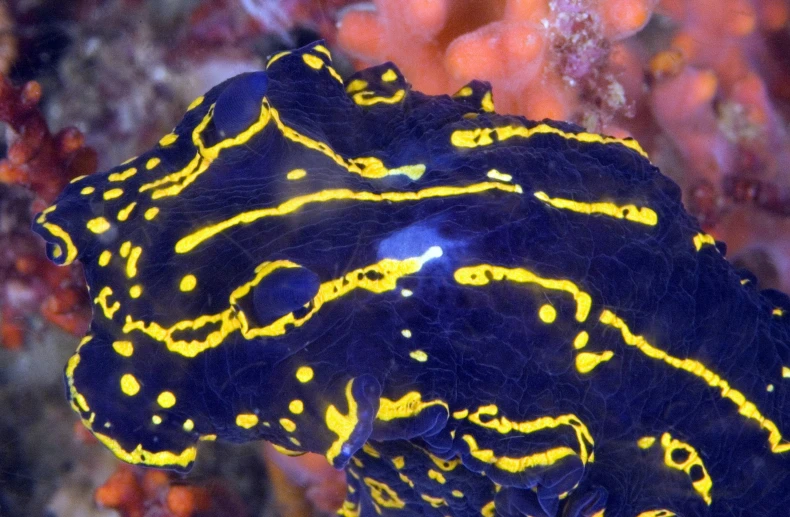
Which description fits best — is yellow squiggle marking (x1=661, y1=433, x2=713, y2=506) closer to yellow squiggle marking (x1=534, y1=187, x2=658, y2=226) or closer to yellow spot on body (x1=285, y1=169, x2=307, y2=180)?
yellow squiggle marking (x1=534, y1=187, x2=658, y2=226)

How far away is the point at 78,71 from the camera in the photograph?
399cm

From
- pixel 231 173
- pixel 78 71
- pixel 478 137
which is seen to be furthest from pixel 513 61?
pixel 78 71

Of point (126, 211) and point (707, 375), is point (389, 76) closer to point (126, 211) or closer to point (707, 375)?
point (126, 211)

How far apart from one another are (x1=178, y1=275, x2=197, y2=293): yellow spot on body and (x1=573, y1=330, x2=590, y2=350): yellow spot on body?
1.46 metres

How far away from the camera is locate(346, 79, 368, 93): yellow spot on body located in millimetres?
2850

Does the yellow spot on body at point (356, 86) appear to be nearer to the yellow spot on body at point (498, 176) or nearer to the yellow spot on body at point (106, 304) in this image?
the yellow spot on body at point (498, 176)

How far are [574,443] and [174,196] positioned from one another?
1.79 meters

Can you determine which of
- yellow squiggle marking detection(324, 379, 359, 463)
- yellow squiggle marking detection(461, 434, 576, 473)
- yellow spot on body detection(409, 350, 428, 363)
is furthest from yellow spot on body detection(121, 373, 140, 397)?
yellow squiggle marking detection(461, 434, 576, 473)

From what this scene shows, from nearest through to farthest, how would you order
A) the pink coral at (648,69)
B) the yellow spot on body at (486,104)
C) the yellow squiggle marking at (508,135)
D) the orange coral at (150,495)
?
the yellow squiggle marking at (508,135)
the yellow spot on body at (486,104)
the pink coral at (648,69)
the orange coral at (150,495)

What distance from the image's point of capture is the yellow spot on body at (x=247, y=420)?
247 cm

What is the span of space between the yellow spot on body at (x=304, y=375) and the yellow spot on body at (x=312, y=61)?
1213 millimetres

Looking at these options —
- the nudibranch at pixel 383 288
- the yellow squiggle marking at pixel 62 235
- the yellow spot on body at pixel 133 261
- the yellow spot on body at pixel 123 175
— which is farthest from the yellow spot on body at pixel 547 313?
the yellow squiggle marking at pixel 62 235

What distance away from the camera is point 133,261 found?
2.44 metres

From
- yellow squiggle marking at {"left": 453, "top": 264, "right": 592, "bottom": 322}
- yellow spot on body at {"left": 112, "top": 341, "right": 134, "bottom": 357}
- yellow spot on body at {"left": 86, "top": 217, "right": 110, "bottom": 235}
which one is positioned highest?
yellow squiggle marking at {"left": 453, "top": 264, "right": 592, "bottom": 322}
